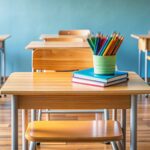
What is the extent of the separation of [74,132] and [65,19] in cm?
395

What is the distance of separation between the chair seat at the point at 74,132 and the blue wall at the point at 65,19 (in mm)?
3719

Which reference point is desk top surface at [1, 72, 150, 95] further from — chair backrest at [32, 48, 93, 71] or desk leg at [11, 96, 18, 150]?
chair backrest at [32, 48, 93, 71]

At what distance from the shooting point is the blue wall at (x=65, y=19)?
18.8 ft

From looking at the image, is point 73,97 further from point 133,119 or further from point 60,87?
point 133,119

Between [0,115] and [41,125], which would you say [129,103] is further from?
[0,115]

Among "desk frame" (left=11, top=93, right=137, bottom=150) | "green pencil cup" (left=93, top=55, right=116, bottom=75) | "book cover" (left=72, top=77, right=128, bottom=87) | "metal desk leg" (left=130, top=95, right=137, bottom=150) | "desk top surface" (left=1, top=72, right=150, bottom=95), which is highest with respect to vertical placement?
"green pencil cup" (left=93, top=55, right=116, bottom=75)

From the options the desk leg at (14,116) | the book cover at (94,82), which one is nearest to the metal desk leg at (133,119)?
the book cover at (94,82)

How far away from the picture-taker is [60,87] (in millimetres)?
1739

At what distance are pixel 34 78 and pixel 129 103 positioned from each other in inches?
20.7

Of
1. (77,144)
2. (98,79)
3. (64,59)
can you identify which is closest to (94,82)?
(98,79)

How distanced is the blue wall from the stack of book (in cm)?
396

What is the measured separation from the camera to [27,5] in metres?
5.71

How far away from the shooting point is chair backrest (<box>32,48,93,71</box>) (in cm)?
247

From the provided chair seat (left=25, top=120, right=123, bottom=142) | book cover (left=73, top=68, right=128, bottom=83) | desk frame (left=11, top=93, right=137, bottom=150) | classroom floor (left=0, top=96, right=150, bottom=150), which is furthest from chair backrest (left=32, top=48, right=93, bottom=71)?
classroom floor (left=0, top=96, right=150, bottom=150)
